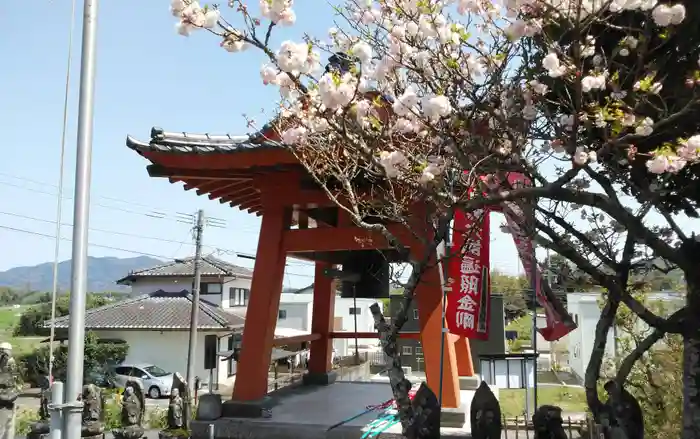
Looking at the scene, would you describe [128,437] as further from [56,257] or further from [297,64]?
[297,64]

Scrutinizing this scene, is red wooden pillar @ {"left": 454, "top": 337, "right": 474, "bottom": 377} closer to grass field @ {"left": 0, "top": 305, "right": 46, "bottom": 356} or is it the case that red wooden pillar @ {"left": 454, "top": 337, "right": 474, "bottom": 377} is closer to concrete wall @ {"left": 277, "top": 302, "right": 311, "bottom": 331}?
grass field @ {"left": 0, "top": 305, "right": 46, "bottom": 356}

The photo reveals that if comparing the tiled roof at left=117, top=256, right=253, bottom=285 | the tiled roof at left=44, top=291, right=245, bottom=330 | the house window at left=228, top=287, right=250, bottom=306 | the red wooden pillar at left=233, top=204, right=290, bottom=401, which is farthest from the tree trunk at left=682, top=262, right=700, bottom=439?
the house window at left=228, top=287, right=250, bottom=306

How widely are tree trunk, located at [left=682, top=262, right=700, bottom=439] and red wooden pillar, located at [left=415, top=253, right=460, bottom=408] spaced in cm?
387

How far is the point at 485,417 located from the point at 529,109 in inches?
102

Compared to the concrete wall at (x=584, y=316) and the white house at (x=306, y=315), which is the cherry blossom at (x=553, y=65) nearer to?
the concrete wall at (x=584, y=316)

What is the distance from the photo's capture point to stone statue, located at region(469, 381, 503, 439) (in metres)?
4.88

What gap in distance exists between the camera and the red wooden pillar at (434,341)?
7934 millimetres

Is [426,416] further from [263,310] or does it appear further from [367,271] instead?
[367,271]

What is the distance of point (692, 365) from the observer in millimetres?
4137

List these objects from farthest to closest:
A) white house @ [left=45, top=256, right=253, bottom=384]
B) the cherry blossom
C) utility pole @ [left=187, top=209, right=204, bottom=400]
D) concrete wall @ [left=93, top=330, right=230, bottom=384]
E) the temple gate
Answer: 1. concrete wall @ [left=93, top=330, right=230, bottom=384]
2. white house @ [left=45, top=256, right=253, bottom=384]
3. utility pole @ [left=187, top=209, right=204, bottom=400]
4. the temple gate
5. the cherry blossom

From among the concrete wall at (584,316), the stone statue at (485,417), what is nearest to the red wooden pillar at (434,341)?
the stone statue at (485,417)

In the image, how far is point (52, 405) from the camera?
407cm

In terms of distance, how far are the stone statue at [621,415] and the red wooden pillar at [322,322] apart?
844 centimetres

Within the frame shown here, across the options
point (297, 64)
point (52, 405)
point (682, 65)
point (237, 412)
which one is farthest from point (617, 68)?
point (237, 412)
